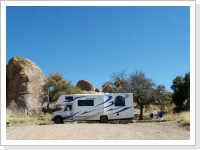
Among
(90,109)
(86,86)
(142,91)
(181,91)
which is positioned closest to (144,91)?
(142,91)

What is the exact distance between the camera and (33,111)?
26562mm

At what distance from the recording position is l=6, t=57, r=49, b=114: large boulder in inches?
1024

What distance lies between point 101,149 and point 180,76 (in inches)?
1323

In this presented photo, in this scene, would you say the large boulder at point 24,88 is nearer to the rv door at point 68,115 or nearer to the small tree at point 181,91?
the rv door at point 68,115

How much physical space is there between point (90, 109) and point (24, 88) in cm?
1133

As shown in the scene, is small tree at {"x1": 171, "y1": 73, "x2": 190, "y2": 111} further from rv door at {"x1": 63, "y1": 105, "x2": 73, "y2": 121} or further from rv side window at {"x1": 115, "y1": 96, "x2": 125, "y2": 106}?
rv door at {"x1": 63, "y1": 105, "x2": 73, "y2": 121}

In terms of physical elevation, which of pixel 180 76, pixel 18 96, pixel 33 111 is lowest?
pixel 33 111

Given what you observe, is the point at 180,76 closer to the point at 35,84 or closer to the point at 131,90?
the point at 131,90

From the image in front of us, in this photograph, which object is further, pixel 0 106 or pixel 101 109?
pixel 101 109

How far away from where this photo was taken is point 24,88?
1051 inches

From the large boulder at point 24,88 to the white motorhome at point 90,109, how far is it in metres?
8.66

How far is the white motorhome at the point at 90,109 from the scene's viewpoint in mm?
18844

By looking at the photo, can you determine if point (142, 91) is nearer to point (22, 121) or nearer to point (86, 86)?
point (22, 121)

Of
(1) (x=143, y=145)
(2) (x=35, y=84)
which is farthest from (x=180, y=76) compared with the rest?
(1) (x=143, y=145)
